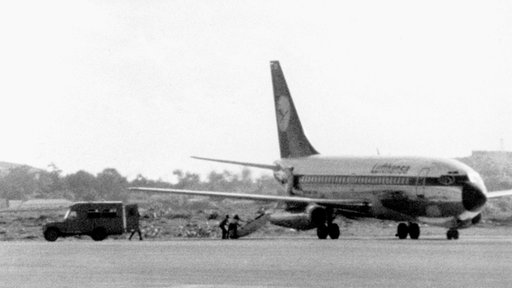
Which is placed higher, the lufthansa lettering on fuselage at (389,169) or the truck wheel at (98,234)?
the lufthansa lettering on fuselage at (389,169)

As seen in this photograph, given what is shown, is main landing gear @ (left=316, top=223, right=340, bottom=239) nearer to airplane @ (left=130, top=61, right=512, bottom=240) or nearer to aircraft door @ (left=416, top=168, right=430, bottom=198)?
airplane @ (left=130, top=61, right=512, bottom=240)

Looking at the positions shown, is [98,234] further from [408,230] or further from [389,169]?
[408,230]

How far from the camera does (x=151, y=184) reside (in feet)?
313

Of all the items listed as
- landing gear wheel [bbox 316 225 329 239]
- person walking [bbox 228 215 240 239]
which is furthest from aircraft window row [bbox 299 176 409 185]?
person walking [bbox 228 215 240 239]

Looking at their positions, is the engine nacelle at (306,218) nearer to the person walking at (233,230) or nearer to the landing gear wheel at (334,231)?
the landing gear wheel at (334,231)

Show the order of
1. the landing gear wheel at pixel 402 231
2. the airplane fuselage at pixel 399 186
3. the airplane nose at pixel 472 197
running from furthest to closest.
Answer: the landing gear wheel at pixel 402 231
the airplane fuselage at pixel 399 186
the airplane nose at pixel 472 197

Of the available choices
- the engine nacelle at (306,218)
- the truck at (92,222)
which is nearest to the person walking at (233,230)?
the engine nacelle at (306,218)

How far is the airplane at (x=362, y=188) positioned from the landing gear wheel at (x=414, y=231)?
0.04m

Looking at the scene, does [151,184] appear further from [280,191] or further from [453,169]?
[453,169]

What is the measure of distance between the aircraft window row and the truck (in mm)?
8258

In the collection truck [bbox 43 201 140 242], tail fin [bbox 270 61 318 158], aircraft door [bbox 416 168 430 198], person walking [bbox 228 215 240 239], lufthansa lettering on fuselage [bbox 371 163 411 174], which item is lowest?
person walking [bbox 228 215 240 239]

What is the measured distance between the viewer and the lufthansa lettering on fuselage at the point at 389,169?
52000mm

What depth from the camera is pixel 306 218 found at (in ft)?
179

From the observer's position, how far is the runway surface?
25.0m
